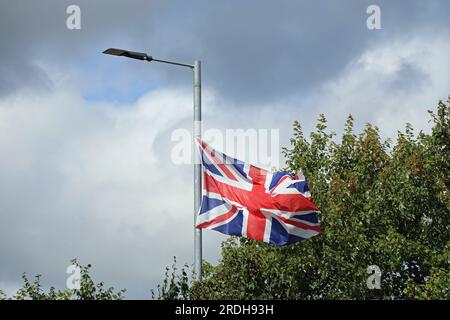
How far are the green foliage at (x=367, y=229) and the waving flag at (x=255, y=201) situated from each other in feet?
27.7

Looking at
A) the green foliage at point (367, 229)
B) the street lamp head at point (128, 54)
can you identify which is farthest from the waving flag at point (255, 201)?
the green foliage at point (367, 229)

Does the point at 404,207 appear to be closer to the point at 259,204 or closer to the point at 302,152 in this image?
the point at 302,152

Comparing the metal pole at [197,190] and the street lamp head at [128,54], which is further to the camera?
the street lamp head at [128,54]

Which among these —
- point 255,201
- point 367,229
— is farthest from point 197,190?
point 367,229

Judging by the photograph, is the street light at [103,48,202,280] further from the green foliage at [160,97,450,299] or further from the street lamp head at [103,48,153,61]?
the green foliage at [160,97,450,299]

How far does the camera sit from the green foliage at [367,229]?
3105 centimetres

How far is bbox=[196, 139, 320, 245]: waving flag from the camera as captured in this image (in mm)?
19500

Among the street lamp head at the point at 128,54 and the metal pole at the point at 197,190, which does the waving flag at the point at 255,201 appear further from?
the street lamp head at the point at 128,54

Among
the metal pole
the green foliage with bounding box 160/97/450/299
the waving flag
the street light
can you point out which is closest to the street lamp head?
the street light

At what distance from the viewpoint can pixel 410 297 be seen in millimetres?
32844

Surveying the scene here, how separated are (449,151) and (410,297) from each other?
6.11 m
